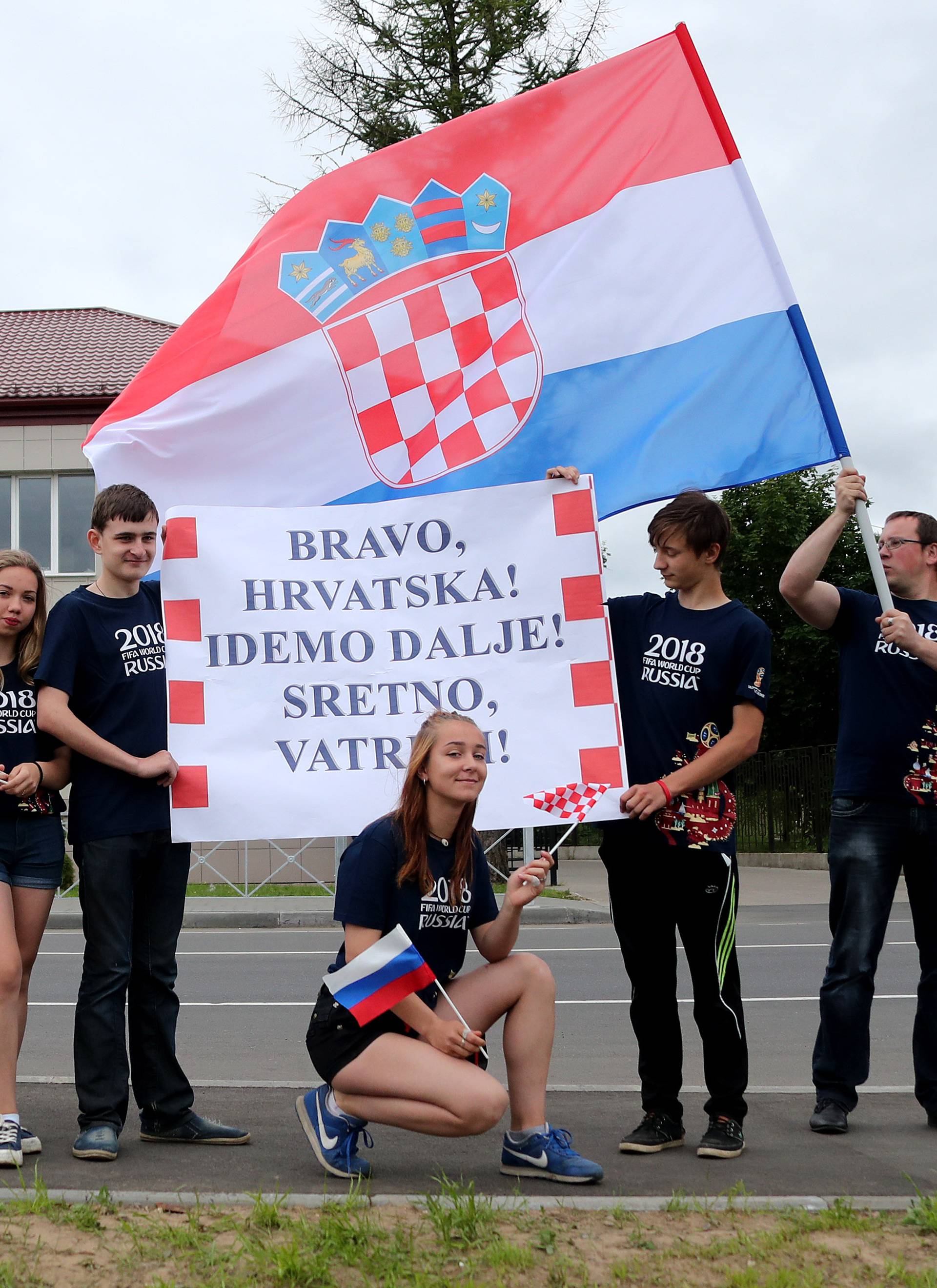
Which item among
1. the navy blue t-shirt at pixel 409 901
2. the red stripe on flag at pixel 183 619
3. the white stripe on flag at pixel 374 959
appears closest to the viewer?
the white stripe on flag at pixel 374 959

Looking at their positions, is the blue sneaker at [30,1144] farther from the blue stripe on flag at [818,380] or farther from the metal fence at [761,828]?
the metal fence at [761,828]

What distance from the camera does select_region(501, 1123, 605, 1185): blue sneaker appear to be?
3.99 m

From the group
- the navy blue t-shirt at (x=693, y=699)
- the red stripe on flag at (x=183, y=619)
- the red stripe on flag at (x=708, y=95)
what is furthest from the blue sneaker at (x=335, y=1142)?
the red stripe on flag at (x=708, y=95)

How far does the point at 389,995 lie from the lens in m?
3.92

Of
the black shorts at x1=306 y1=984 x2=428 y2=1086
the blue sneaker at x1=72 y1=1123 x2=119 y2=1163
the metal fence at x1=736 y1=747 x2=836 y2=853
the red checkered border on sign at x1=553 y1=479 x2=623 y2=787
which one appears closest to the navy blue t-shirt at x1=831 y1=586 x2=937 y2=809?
the red checkered border on sign at x1=553 y1=479 x2=623 y2=787

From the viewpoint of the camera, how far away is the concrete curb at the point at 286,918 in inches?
605

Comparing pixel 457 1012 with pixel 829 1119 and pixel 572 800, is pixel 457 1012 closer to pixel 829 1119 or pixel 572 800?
pixel 572 800

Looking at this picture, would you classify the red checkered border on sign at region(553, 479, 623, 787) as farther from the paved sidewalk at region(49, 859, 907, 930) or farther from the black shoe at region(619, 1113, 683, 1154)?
the paved sidewalk at region(49, 859, 907, 930)

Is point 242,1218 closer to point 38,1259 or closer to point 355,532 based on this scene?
point 38,1259

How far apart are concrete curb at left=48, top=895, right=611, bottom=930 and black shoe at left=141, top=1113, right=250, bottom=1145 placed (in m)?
10.7

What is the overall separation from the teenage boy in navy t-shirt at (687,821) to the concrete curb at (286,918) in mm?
10630

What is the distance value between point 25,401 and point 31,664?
820 inches

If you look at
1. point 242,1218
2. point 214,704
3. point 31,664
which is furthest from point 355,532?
point 242,1218

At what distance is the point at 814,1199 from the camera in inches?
147
